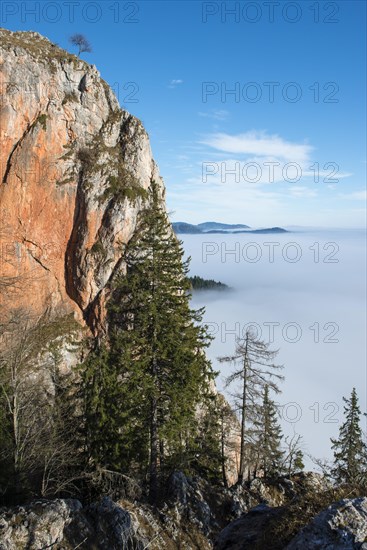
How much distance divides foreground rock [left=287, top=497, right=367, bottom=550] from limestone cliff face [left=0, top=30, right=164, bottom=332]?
32804 mm

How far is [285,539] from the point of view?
5434 millimetres

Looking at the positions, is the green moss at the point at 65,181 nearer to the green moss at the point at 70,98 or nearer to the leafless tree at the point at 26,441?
the green moss at the point at 70,98

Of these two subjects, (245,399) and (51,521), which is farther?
(245,399)

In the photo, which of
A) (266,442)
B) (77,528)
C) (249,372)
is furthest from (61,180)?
(77,528)

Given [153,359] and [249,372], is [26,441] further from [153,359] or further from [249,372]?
[249,372]

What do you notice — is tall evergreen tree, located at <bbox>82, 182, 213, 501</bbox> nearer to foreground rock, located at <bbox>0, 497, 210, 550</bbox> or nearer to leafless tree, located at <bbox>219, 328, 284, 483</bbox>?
leafless tree, located at <bbox>219, 328, 284, 483</bbox>

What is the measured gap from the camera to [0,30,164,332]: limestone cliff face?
3384cm

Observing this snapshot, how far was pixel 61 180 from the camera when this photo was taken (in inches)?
1416

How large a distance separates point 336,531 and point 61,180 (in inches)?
1452

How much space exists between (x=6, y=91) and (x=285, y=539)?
39266 millimetres

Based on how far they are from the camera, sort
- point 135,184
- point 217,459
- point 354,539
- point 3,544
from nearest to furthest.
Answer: point 354,539 → point 3,544 → point 217,459 → point 135,184

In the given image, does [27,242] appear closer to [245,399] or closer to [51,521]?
[245,399]

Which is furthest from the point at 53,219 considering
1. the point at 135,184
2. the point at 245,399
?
the point at 245,399

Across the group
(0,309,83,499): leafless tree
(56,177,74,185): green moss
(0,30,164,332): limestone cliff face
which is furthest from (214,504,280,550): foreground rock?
(56,177,74,185): green moss
